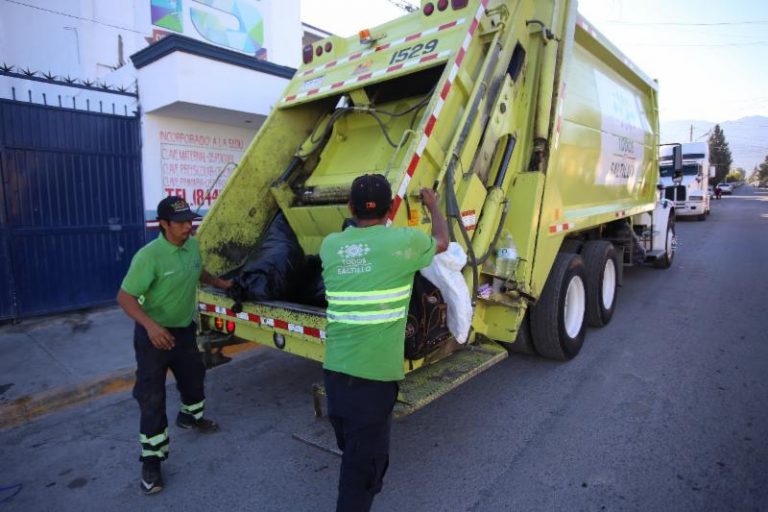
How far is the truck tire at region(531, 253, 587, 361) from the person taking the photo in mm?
4027

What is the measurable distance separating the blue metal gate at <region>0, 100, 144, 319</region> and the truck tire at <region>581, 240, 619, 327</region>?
16.9ft

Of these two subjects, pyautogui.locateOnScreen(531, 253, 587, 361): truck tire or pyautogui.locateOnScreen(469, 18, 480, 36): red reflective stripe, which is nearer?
pyautogui.locateOnScreen(469, 18, 480, 36): red reflective stripe

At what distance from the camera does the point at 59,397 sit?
3.84 m

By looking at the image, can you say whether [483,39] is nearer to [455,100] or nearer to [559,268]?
[455,100]

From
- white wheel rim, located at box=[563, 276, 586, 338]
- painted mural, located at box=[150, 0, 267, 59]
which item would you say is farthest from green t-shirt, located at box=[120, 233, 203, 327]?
painted mural, located at box=[150, 0, 267, 59]

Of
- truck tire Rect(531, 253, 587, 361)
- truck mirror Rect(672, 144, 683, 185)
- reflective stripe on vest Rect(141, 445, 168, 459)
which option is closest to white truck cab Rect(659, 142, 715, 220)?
truck mirror Rect(672, 144, 683, 185)

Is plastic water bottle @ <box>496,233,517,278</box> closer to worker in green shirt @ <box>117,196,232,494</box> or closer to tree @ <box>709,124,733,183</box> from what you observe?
worker in green shirt @ <box>117,196,232,494</box>

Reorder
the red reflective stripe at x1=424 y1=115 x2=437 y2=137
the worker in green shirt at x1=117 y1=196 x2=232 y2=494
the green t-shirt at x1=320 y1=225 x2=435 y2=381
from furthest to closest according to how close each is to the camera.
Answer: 1. the red reflective stripe at x1=424 y1=115 x2=437 y2=137
2. the worker in green shirt at x1=117 y1=196 x2=232 y2=494
3. the green t-shirt at x1=320 y1=225 x2=435 y2=381

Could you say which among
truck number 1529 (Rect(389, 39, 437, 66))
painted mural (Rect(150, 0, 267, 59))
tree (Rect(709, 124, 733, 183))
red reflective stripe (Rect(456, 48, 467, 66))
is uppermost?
tree (Rect(709, 124, 733, 183))

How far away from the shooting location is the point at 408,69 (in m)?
3.45

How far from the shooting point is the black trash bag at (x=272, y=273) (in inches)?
129

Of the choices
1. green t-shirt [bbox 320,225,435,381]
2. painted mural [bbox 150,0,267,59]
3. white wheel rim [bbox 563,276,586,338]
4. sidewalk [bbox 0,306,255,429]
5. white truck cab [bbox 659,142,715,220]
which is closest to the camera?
green t-shirt [bbox 320,225,435,381]

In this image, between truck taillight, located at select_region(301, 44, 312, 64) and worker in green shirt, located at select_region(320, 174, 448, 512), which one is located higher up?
truck taillight, located at select_region(301, 44, 312, 64)

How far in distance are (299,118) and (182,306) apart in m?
2.12
